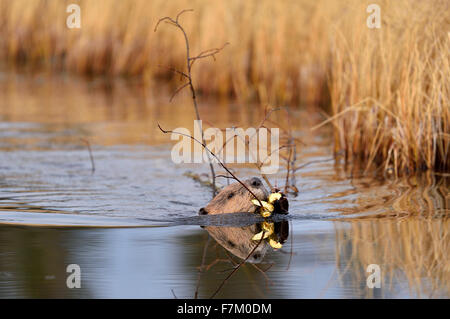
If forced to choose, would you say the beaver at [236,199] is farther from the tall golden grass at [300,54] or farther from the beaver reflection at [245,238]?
the tall golden grass at [300,54]

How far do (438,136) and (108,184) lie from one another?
317cm

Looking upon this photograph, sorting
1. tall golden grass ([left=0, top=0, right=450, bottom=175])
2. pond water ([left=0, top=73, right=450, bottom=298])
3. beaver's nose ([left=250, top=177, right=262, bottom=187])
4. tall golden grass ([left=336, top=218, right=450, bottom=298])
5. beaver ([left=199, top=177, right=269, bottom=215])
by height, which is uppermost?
tall golden grass ([left=0, top=0, right=450, bottom=175])

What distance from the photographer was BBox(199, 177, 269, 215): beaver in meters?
6.18

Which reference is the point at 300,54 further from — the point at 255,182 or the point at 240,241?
the point at 240,241

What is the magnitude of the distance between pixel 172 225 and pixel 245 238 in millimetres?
709

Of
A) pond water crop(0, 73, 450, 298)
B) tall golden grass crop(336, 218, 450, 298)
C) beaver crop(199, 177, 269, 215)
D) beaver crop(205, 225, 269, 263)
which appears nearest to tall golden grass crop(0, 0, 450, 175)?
pond water crop(0, 73, 450, 298)

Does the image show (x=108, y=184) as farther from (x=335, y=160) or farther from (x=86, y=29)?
(x=86, y=29)

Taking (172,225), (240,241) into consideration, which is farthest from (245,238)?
(172,225)

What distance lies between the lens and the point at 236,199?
6297mm

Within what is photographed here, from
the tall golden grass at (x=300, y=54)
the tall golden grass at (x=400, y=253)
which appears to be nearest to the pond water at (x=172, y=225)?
the tall golden grass at (x=400, y=253)

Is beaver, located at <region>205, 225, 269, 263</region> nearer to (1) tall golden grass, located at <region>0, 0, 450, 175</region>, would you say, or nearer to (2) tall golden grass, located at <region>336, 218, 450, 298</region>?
(2) tall golden grass, located at <region>336, 218, 450, 298</region>

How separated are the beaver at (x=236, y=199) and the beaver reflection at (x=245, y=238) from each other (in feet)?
0.51

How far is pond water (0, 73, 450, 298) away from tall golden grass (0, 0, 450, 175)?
0.54m

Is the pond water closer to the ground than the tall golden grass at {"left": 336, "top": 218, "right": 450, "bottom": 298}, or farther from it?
farther from it
